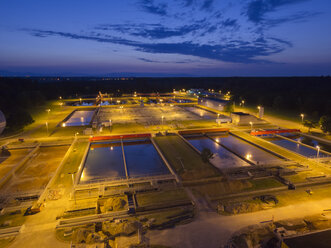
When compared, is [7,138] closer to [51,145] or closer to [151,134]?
[51,145]

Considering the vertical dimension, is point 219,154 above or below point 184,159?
below

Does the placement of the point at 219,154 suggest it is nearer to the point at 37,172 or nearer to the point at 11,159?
the point at 37,172

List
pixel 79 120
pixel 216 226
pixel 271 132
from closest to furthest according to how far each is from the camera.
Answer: pixel 216 226
pixel 271 132
pixel 79 120

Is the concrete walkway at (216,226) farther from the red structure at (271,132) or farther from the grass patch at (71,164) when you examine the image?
the red structure at (271,132)

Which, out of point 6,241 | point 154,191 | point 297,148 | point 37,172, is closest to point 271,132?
point 297,148

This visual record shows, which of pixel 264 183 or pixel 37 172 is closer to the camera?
pixel 264 183

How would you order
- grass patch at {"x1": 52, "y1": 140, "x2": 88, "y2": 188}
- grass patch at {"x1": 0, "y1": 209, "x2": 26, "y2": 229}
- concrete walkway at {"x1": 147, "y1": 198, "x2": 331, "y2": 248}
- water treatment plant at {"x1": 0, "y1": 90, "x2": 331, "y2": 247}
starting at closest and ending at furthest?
concrete walkway at {"x1": 147, "y1": 198, "x2": 331, "y2": 248} → water treatment plant at {"x1": 0, "y1": 90, "x2": 331, "y2": 247} → grass patch at {"x1": 0, "y1": 209, "x2": 26, "y2": 229} → grass patch at {"x1": 52, "y1": 140, "x2": 88, "y2": 188}

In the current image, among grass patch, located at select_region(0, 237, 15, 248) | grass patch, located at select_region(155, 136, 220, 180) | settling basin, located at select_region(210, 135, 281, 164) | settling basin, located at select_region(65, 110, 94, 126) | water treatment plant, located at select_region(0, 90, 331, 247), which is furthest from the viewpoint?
settling basin, located at select_region(65, 110, 94, 126)

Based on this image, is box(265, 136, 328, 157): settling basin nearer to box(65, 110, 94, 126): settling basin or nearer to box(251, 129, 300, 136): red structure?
box(251, 129, 300, 136): red structure

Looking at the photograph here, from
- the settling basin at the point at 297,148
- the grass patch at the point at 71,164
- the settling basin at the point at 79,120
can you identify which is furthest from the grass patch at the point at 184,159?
the settling basin at the point at 79,120

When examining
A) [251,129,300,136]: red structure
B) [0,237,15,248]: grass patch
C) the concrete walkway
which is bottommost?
[0,237,15,248]: grass patch

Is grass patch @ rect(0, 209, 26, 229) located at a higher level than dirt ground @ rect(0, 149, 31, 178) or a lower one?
lower

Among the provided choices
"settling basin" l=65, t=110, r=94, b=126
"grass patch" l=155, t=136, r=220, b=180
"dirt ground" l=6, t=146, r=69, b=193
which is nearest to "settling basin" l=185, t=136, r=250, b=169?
"grass patch" l=155, t=136, r=220, b=180

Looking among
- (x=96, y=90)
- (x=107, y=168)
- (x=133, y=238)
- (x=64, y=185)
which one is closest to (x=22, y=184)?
(x=64, y=185)
